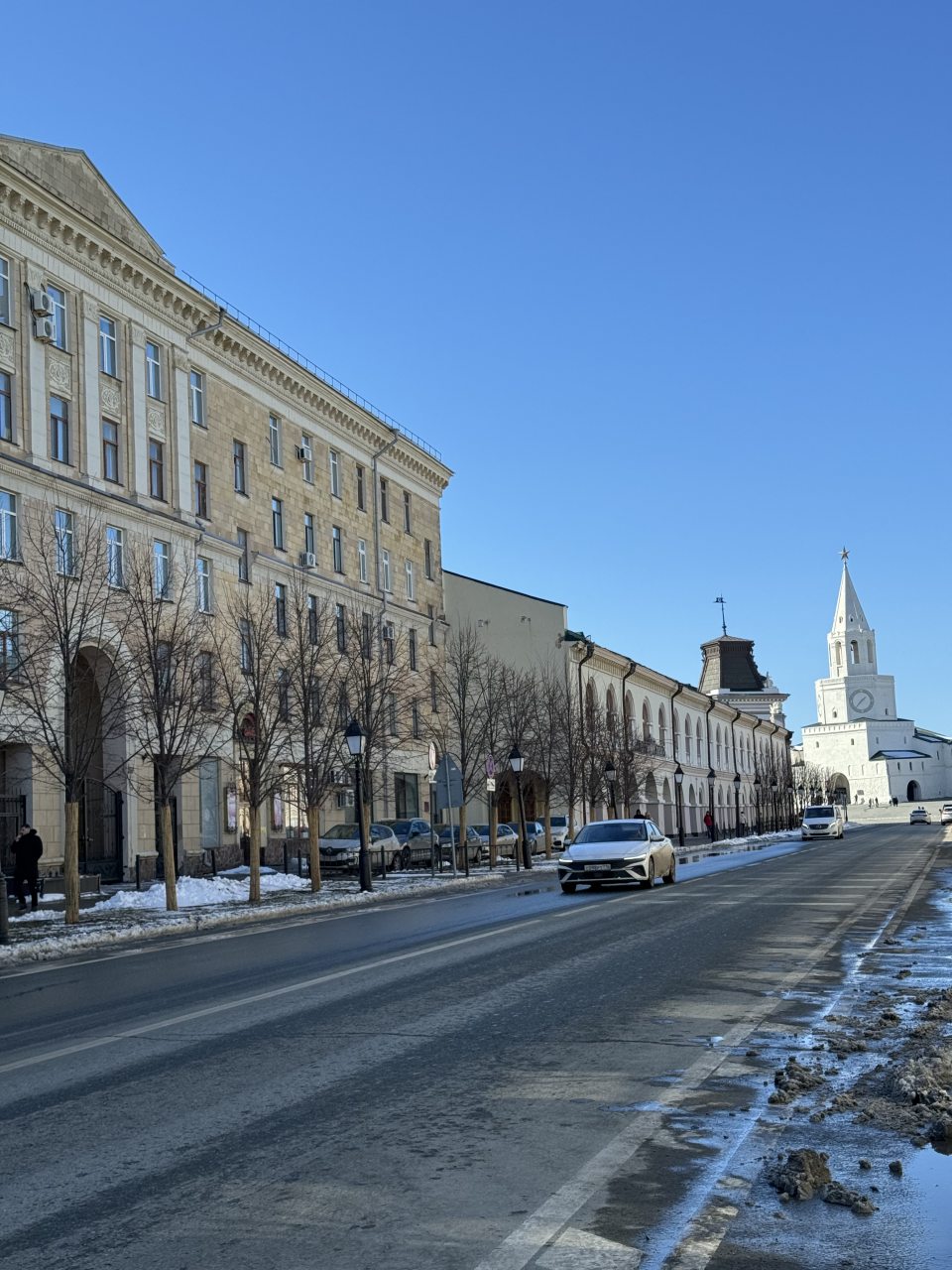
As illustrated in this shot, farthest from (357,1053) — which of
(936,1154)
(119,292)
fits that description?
(119,292)

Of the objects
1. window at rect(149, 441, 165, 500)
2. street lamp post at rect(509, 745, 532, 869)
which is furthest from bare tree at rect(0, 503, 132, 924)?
street lamp post at rect(509, 745, 532, 869)

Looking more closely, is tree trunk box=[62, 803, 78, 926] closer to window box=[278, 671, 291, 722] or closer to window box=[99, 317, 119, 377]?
window box=[278, 671, 291, 722]

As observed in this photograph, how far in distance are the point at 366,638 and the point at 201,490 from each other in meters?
7.10

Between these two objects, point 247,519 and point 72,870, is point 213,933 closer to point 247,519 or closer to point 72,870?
point 72,870

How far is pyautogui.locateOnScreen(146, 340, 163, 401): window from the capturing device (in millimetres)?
39812

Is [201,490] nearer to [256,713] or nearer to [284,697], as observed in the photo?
[284,697]

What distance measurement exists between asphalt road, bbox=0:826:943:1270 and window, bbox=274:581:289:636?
27394 millimetres

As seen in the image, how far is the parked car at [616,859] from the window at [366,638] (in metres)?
11.8

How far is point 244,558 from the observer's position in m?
44.1

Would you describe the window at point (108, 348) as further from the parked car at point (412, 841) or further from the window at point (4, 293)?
the parked car at point (412, 841)

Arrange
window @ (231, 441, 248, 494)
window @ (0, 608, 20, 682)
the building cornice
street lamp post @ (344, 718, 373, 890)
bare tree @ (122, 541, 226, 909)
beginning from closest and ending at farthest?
window @ (0, 608, 20, 682) < bare tree @ (122, 541, 226, 909) < street lamp post @ (344, 718, 373, 890) < the building cornice < window @ (231, 441, 248, 494)

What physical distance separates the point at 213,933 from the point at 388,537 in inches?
1419

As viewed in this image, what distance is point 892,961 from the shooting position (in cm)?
1307

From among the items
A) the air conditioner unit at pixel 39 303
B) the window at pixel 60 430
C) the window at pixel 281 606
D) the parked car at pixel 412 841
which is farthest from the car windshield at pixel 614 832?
the air conditioner unit at pixel 39 303
